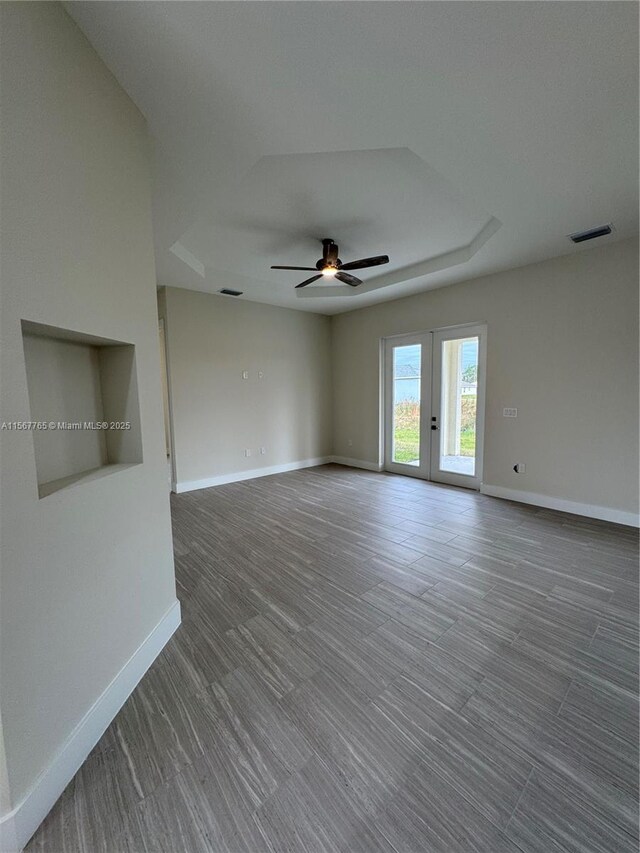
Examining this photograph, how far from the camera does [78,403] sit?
4.98 ft

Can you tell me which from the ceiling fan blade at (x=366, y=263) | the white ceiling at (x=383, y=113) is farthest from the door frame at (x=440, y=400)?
the ceiling fan blade at (x=366, y=263)

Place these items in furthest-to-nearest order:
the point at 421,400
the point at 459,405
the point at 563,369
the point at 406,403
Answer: the point at 406,403 → the point at 421,400 → the point at 459,405 → the point at 563,369

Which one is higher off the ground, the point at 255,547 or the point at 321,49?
the point at 321,49

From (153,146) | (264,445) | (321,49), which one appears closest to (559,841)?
(321,49)

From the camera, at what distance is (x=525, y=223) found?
3033 mm

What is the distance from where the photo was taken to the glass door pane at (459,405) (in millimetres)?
4695

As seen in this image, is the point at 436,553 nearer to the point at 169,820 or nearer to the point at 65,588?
the point at 169,820

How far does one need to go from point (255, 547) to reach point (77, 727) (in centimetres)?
186

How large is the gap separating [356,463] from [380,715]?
5.05m

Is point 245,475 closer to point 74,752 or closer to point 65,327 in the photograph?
point 74,752

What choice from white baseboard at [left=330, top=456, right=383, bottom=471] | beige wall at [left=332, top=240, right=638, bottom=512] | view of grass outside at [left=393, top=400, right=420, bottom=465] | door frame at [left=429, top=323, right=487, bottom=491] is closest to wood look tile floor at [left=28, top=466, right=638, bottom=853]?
beige wall at [left=332, top=240, right=638, bottom=512]

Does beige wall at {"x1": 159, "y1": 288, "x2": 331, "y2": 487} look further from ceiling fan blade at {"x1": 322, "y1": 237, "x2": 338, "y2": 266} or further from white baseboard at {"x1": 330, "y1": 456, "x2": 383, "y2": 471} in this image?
ceiling fan blade at {"x1": 322, "y1": 237, "x2": 338, "y2": 266}

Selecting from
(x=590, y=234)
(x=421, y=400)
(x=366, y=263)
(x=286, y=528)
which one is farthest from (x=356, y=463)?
(x=590, y=234)

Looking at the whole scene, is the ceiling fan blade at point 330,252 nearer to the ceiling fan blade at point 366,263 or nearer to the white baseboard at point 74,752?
the ceiling fan blade at point 366,263
